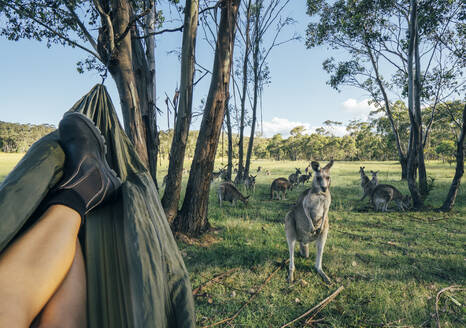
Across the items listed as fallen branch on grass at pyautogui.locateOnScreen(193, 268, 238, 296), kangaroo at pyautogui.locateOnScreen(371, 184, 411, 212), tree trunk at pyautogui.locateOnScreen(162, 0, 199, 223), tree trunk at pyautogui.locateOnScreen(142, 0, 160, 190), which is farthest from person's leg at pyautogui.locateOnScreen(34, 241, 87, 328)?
kangaroo at pyautogui.locateOnScreen(371, 184, 411, 212)

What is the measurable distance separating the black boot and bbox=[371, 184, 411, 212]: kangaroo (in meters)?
7.95

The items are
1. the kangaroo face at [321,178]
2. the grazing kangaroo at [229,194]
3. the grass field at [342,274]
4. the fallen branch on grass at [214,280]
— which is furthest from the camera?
the grazing kangaroo at [229,194]

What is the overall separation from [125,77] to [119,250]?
9.35 ft

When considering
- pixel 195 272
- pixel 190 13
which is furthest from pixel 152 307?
pixel 190 13

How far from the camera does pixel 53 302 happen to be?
3.57 ft

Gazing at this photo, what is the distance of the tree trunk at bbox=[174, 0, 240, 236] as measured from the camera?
4090 mm

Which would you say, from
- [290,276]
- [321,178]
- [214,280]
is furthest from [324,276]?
[214,280]

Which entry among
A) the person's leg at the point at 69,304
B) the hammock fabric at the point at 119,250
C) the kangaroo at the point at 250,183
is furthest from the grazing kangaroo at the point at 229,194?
the person's leg at the point at 69,304

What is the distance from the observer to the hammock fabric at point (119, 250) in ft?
3.40

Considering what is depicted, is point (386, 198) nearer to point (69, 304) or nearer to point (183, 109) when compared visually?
point (183, 109)

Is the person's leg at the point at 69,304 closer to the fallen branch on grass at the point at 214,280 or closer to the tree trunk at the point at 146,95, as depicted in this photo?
the fallen branch on grass at the point at 214,280

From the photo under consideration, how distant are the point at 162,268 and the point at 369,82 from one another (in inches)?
664

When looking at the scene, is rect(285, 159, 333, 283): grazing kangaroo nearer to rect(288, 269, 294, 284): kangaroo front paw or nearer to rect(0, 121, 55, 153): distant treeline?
rect(288, 269, 294, 284): kangaroo front paw

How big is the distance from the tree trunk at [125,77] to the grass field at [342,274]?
2168 mm
